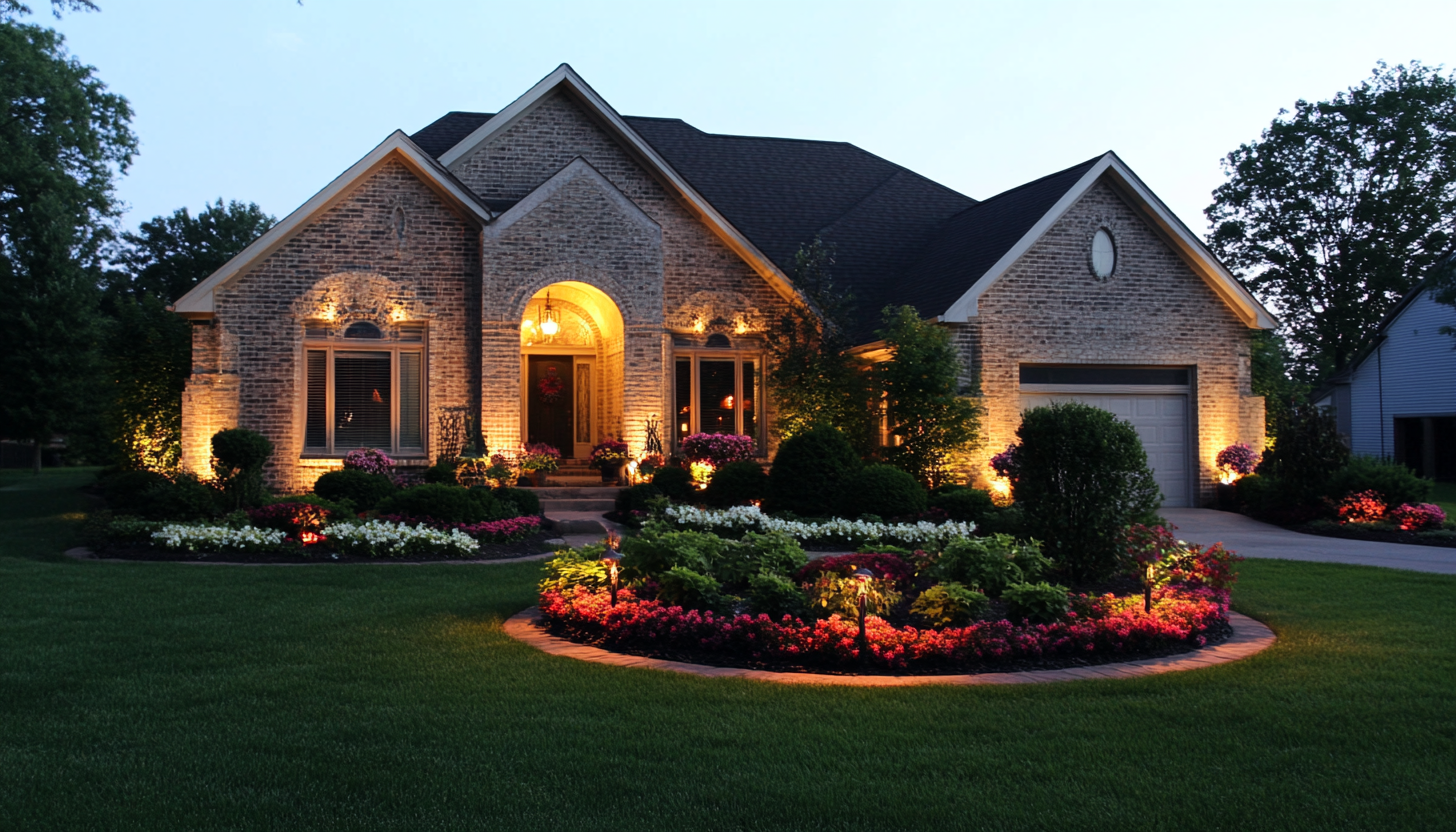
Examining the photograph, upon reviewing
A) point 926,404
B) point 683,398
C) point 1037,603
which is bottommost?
point 1037,603

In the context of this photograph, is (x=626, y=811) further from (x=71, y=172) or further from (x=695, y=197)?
(x=71, y=172)

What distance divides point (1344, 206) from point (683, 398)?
32569 millimetres

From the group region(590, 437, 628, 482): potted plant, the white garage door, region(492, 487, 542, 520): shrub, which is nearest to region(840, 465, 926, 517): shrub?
region(492, 487, 542, 520): shrub

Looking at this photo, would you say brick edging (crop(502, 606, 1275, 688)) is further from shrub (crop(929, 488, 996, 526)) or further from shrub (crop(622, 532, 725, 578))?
shrub (crop(929, 488, 996, 526))

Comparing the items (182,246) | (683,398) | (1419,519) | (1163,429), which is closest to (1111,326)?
(1163,429)

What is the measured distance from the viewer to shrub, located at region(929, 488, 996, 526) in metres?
15.0

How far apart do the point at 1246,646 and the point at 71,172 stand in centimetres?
3701

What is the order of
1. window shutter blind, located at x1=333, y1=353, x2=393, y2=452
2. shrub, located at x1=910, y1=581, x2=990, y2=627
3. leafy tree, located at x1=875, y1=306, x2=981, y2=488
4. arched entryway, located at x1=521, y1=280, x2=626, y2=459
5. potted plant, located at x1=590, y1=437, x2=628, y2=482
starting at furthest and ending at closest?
1. arched entryway, located at x1=521, y1=280, x2=626, y2=459
2. potted plant, located at x1=590, y1=437, x2=628, y2=482
3. window shutter blind, located at x1=333, y1=353, x2=393, y2=452
4. leafy tree, located at x1=875, y1=306, x2=981, y2=488
5. shrub, located at x1=910, y1=581, x2=990, y2=627

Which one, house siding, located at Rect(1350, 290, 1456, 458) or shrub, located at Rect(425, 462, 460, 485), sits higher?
house siding, located at Rect(1350, 290, 1456, 458)

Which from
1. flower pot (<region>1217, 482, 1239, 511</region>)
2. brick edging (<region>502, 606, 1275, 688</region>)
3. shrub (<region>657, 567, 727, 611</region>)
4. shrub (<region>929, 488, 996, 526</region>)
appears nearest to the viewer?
brick edging (<region>502, 606, 1275, 688</region>)

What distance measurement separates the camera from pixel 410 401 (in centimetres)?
1780

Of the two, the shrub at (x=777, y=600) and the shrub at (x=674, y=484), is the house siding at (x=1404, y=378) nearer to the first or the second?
the shrub at (x=674, y=484)

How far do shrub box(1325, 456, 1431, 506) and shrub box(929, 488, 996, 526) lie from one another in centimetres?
586

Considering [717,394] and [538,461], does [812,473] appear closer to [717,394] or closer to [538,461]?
[538,461]
